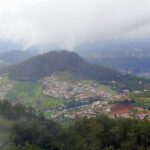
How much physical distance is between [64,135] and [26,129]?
539 centimetres

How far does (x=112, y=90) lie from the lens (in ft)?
471

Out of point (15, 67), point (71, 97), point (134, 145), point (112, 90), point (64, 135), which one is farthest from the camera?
point (15, 67)

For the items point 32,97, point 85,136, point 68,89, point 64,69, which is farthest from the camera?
point 64,69

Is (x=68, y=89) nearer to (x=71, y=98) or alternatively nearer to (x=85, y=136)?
(x=71, y=98)

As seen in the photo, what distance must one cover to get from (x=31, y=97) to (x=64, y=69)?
116ft

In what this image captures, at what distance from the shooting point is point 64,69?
162 m

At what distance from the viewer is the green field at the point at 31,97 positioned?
118875 millimetres

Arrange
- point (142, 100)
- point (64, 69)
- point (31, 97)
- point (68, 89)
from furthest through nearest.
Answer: point (64, 69)
point (68, 89)
point (31, 97)
point (142, 100)

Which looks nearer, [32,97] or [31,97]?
[32,97]

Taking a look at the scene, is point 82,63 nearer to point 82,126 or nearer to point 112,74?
point 112,74

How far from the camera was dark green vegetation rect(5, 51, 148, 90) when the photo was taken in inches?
6152

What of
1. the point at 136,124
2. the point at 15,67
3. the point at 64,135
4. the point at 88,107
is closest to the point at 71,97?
the point at 88,107

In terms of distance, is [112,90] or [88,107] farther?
[112,90]

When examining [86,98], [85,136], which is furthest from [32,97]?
[85,136]
